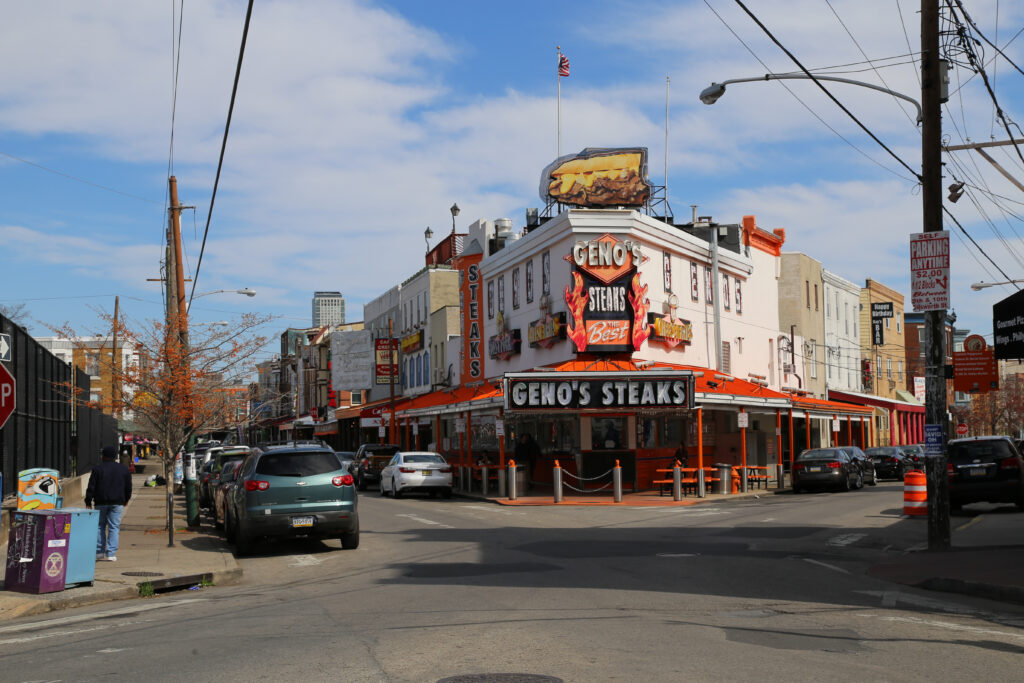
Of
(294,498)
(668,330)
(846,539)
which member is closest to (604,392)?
(668,330)

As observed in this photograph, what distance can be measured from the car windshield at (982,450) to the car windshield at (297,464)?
47.4 feet

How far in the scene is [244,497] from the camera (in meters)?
17.3

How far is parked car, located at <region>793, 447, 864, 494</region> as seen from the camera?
108ft

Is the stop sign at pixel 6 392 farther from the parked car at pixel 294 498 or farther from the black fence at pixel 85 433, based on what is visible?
the black fence at pixel 85 433

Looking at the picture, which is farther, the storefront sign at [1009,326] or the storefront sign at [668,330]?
the storefront sign at [668,330]

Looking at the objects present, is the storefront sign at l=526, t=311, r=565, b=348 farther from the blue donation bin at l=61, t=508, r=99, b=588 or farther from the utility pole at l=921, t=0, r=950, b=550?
the blue donation bin at l=61, t=508, r=99, b=588

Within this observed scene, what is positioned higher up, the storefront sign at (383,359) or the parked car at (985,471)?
the storefront sign at (383,359)

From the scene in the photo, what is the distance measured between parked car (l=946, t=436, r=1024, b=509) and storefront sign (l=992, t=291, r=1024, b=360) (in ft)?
20.5

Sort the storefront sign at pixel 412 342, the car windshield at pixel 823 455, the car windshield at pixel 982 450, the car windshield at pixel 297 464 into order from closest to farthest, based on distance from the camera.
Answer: the car windshield at pixel 297 464 → the car windshield at pixel 982 450 → the car windshield at pixel 823 455 → the storefront sign at pixel 412 342

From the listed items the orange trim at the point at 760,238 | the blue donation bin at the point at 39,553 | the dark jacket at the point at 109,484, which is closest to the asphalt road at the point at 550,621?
the blue donation bin at the point at 39,553

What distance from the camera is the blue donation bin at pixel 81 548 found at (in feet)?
42.7

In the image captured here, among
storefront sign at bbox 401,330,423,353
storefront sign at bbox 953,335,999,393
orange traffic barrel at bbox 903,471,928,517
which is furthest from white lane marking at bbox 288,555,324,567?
storefront sign at bbox 401,330,423,353

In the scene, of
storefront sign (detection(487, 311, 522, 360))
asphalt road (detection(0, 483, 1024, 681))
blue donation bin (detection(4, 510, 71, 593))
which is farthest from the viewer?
storefront sign (detection(487, 311, 522, 360))

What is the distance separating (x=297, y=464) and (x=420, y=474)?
1614 cm
